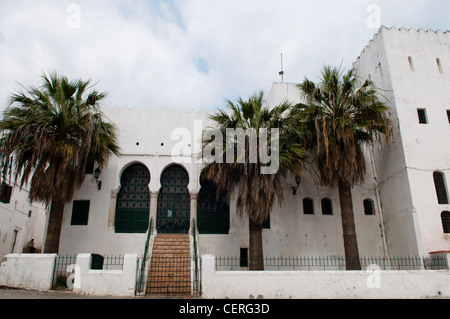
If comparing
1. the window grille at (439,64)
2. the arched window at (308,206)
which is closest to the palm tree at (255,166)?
the arched window at (308,206)

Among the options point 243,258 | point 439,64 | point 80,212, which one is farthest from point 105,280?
point 439,64

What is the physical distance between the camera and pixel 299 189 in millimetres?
17875

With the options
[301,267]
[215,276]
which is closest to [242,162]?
[215,276]

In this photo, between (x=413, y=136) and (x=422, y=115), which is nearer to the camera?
(x=413, y=136)

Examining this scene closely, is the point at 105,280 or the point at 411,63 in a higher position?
the point at 411,63

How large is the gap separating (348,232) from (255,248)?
3.69m

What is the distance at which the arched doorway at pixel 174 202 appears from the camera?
17.5 m

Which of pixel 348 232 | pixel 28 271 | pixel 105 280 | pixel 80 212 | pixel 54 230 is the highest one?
pixel 80 212

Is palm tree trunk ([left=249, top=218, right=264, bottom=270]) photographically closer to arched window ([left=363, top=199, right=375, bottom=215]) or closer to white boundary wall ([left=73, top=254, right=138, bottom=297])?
white boundary wall ([left=73, top=254, right=138, bottom=297])

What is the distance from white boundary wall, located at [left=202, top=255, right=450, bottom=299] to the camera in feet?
38.5

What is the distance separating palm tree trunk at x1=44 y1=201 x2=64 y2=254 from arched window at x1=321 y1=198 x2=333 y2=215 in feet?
38.6

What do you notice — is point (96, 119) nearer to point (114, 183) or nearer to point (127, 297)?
point (114, 183)

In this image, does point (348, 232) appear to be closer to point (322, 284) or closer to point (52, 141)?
point (322, 284)

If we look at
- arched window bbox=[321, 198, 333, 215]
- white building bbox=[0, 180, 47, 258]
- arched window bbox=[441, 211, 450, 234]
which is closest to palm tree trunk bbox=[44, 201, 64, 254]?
white building bbox=[0, 180, 47, 258]
